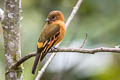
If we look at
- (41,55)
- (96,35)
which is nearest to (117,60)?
(96,35)

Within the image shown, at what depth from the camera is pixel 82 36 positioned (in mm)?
4523

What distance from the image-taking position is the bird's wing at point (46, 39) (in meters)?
2.73

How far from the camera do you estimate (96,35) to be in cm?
479

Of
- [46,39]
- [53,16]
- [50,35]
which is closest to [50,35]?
[50,35]

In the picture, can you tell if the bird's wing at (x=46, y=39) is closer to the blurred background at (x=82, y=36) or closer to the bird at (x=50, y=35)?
the bird at (x=50, y=35)

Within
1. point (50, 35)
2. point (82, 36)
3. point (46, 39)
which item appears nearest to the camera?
point (46, 39)

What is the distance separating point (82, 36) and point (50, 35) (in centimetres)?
137

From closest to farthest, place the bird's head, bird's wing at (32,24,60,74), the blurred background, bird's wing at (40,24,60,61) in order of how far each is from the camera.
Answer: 1. bird's wing at (32,24,60,74)
2. bird's wing at (40,24,60,61)
3. the bird's head
4. the blurred background

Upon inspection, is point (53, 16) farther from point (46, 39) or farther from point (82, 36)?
point (82, 36)

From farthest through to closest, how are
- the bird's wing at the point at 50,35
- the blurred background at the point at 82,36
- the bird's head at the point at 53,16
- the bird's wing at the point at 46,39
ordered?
the blurred background at the point at 82,36, the bird's head at the point at 53,16, the bird's wing at the point at 50,35, the bird's wing at the point at 46,39

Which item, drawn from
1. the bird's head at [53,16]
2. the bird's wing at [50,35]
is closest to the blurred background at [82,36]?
the bird's head at [53,16]

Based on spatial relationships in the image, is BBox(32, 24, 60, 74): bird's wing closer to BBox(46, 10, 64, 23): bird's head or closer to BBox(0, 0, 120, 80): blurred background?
BBox(46, 10, 64, 23): bird's head

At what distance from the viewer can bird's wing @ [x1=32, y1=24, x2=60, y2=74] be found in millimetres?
2733

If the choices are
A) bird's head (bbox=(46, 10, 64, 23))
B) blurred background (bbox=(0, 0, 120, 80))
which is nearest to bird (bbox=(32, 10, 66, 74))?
bird's head (bbox=(46, 10, 64, 23))
